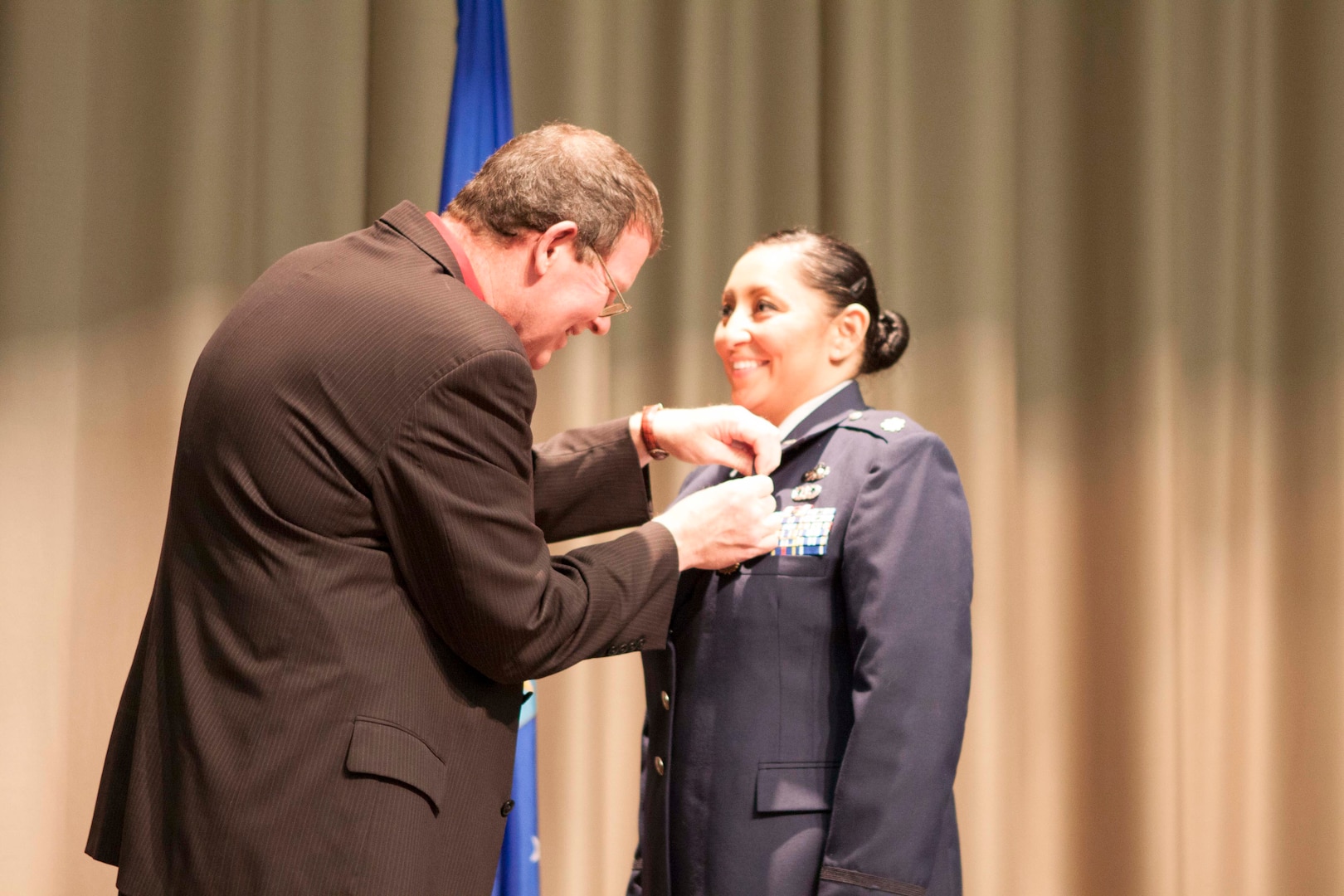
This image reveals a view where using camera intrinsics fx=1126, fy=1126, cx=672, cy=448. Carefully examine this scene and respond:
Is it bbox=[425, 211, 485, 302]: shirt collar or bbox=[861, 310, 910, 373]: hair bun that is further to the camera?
bbox=[861, 310, 910, 373]: hair bun

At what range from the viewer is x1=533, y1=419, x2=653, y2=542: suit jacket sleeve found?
1.84 m

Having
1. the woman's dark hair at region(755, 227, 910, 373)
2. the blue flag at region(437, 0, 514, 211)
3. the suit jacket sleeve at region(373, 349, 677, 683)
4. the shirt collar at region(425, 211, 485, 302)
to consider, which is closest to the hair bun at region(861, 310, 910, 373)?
the woman's dark hair at region(755, 227, 910, 373)

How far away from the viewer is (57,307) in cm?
288

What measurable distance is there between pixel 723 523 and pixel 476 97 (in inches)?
71.3

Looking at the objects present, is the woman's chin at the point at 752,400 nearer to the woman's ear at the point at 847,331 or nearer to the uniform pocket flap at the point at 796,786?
the woman's ear at the point at 847,331

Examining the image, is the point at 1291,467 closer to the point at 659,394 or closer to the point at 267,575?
the point at 659,394

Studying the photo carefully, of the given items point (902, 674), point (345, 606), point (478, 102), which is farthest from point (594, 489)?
point (478, 102)

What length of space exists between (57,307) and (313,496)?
6.88 ft

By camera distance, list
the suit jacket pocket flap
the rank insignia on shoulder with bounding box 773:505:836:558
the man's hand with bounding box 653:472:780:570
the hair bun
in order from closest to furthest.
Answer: the suit jacket pocket flap < the man's hand with bounding box 653:472:780:570 < the rank insignia on shoulder with bounding box 773:505:836:558 < the hair bun

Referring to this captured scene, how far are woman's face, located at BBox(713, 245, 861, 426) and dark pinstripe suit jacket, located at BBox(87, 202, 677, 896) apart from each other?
769mm

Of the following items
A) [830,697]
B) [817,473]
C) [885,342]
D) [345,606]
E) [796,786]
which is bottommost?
[796,786]

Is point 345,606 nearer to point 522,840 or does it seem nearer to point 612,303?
point 612,303

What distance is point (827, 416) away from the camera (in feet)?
6.14

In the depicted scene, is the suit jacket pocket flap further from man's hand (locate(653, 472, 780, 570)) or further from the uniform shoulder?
the uniform shoulder
